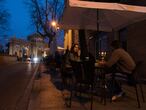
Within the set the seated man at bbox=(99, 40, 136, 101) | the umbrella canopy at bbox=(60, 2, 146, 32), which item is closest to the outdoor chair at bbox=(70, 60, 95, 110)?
the seated man at bbox=(99, 40, 136, 101)

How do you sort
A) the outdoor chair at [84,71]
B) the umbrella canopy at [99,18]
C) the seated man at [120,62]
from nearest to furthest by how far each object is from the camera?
the outdoor chair at [84,71] < the seated man at [120,62] < the umbrella canopy at [99,18]

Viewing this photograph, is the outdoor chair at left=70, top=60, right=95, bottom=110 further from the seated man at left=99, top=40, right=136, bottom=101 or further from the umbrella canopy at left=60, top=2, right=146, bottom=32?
the umbrella canopy at left=60, top=2, right=146, bottom=32

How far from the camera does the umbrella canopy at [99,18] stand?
1109cm

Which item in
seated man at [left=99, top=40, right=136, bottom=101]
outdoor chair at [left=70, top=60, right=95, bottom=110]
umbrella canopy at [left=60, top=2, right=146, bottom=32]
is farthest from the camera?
umbrella canopy at [left=60, top=2, right=146, bottom=32]

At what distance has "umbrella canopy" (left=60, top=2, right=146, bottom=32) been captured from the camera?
11086 millimetres

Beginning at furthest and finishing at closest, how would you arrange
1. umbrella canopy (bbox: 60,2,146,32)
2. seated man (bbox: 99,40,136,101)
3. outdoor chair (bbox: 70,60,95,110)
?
umbrella canopy (bbox: 60,2,146,32), seated man (bbox: 99,40,136,101), outdoor chair (bbox: 70,60,95,110)

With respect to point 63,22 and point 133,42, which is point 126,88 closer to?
point 63,22

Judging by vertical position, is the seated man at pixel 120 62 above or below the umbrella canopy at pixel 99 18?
below

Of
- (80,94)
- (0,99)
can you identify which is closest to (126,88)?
(80,94)

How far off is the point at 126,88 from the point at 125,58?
363 centimetres

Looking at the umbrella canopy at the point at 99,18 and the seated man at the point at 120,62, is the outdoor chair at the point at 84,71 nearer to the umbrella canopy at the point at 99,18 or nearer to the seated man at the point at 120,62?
the seated man at the point at 120,62

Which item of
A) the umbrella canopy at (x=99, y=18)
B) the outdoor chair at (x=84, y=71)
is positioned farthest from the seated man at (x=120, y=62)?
the umbrella canopy at (x=99, y=18)

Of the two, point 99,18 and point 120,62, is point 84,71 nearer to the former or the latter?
point 120,62

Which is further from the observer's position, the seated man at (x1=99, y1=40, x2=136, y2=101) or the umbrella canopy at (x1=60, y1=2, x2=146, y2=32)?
→ the umbrella canopy at (x1=60, y1=2, x2=146, y2=32)
